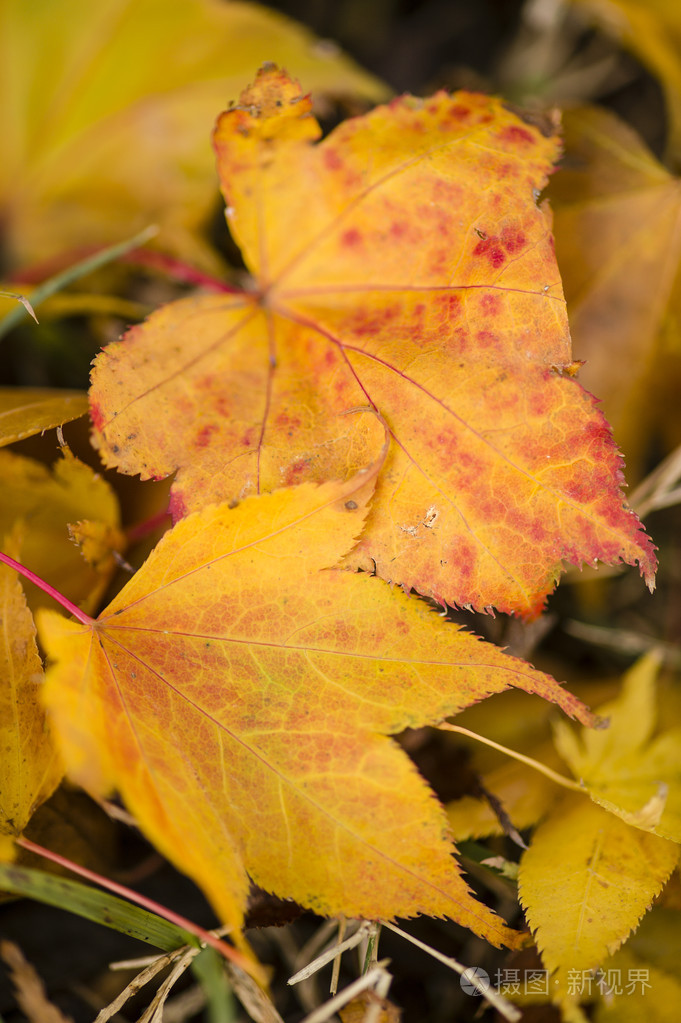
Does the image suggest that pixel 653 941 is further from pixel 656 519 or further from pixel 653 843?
pixel 656 519

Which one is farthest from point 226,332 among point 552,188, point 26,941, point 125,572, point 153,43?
point 26,941

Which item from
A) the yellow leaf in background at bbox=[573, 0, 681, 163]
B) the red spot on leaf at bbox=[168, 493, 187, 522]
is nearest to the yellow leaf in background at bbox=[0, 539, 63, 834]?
the red spot on leaf at bbox=[168, 493, 187, 522]

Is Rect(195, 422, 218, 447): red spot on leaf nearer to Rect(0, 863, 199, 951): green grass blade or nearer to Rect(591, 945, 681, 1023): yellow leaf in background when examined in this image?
Rect(0, 863, 199, 951): green grass blade

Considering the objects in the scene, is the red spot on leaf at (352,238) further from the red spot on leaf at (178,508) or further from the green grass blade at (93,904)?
the green grass blade at (93,904)

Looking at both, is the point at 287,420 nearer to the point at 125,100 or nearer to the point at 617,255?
the point at 617,255

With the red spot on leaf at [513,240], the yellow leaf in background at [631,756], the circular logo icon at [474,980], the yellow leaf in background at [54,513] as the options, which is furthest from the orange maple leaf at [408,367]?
the circular logo icon at [474,980]
